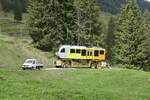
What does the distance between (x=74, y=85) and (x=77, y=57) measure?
32.7m

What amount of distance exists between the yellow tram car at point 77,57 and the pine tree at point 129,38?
10.9 metres

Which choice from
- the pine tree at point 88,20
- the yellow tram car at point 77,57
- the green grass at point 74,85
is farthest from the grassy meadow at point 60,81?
the pine tree at point 88,20

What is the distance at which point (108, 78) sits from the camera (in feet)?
161

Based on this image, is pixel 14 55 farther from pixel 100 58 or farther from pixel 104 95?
pixel 104 95

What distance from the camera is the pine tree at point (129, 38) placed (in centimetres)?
8100

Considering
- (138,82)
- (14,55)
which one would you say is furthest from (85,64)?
(138,82)

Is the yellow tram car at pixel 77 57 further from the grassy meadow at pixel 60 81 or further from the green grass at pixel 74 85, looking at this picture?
the green grass at pixel 74 85

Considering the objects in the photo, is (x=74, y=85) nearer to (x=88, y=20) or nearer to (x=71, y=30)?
(x=71, y=30)

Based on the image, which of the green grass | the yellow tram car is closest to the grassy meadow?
the green grass

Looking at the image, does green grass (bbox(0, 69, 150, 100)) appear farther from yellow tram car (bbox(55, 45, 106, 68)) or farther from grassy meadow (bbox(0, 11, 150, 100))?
yellow tram car (bbox(55, 45, 106, 68))

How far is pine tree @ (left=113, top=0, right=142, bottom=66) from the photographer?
8100 centimetres

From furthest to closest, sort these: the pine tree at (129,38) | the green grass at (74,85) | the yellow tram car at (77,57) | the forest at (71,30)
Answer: the forest at (71,30) → the pine tree at (129,38) → the yellow tram car at (77,57) → the green grass at (74,85)

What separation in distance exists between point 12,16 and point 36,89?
134 metres

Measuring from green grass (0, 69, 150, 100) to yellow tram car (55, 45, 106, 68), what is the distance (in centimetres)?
1387
